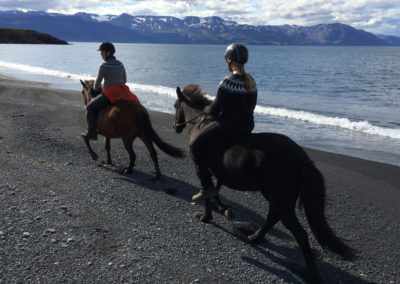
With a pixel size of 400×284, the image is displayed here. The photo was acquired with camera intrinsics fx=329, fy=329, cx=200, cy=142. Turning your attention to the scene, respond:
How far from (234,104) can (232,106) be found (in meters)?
0.05

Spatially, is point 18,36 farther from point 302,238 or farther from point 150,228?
point 302,238

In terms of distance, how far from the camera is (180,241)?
5.44 meters

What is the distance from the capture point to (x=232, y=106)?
200 inches

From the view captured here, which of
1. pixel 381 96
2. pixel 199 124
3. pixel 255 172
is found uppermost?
pixel 199 124

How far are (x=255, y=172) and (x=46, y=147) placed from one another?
7.55 meters

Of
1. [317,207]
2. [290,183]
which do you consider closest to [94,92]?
[290,183]

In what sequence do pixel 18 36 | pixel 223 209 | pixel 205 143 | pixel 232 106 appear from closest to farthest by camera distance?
pixel 232 106 → pixel 205 143 → pixel 223 209 → pixel 18 36

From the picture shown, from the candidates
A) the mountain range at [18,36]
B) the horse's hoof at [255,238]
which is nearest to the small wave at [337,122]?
the horse's hoof at [255,238]

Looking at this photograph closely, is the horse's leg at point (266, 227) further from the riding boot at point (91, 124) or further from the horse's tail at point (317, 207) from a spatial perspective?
the riding boot at point (91, 124)

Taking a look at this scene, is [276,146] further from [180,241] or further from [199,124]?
[180,241]

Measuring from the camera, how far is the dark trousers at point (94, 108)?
8422mm

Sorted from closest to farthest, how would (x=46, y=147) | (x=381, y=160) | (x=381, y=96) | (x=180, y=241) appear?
(x=180, y=241) < (x=46, y=147) < (x=381, y=160) < (x=381, y=96)

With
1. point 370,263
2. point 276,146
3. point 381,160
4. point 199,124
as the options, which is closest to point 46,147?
point 199,124

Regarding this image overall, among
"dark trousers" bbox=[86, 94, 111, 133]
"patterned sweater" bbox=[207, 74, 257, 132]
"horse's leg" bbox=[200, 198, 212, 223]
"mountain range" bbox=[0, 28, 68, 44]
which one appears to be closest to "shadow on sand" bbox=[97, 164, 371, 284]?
"horse's leg" bbox=[200, 198, 212, 223]
